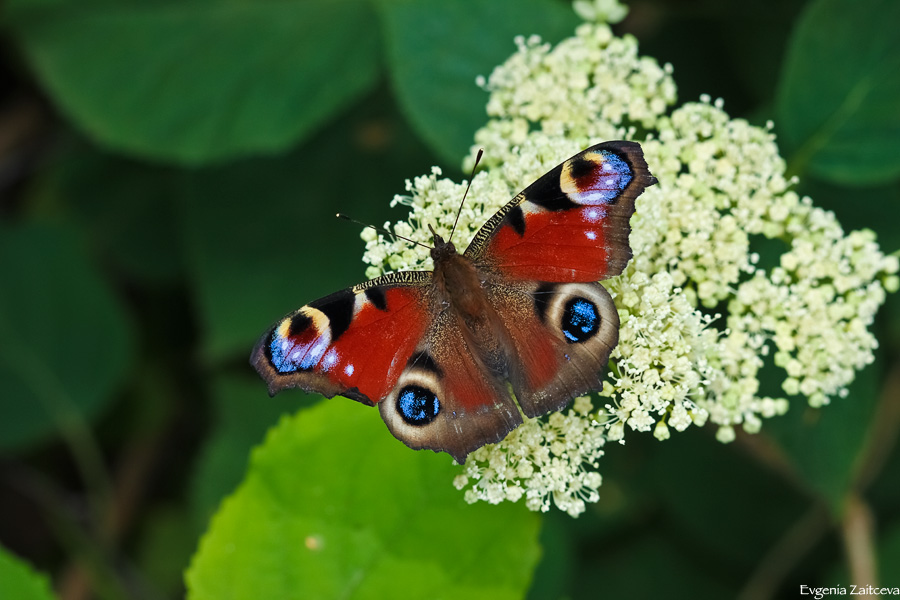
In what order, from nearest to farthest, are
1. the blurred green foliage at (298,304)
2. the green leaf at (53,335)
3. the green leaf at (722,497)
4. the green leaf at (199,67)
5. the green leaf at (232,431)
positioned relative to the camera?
1. the blurred green foliage at (298,304)
2. the green leaf at (199,67)
3. the green leaf at (232,431)
4. the green leaf at (722,497)
5. the green leaf at (53,335)

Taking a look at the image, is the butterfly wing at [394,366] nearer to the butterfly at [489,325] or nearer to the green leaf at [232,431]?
the butterfly at [489,325]

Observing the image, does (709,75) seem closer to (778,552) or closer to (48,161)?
(778,552)

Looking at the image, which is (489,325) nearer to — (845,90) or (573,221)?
(573,221)

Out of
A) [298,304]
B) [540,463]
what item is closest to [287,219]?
[298,304]

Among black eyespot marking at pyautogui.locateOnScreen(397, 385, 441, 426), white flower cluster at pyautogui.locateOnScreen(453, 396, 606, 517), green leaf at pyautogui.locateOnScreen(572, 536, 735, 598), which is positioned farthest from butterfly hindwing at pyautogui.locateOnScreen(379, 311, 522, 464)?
green leaf at pyautogui.locateOnScreen(572, 536, 735, 598)

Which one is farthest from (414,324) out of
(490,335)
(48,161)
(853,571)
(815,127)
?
(48,161)

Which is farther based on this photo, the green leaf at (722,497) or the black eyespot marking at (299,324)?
the green leaf at (722,497)

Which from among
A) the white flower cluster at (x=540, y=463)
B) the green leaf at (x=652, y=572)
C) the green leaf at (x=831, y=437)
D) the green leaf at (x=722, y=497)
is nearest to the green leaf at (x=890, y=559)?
the green leaf at (x=722, y=497)
